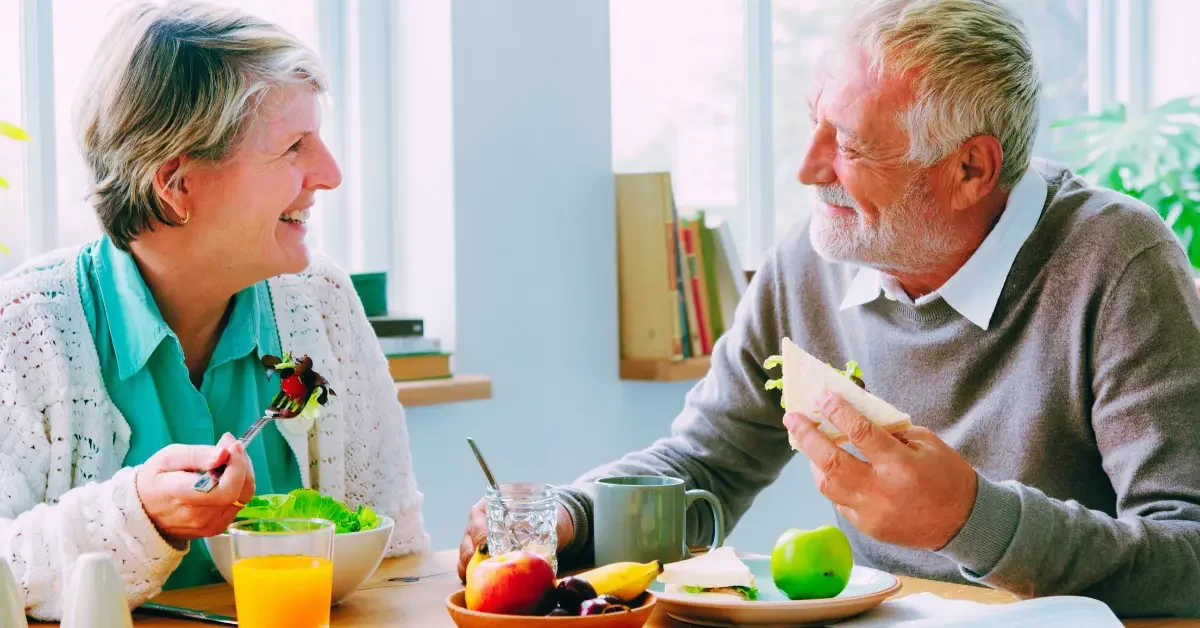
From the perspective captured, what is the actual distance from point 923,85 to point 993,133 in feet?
0.39

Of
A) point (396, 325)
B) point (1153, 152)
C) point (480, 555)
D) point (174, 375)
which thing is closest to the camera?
point (480, 555)

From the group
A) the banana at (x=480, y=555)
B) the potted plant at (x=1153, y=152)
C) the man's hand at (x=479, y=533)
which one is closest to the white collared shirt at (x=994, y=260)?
the man's hand at (x=479, y=533)

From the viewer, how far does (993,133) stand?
170 cm

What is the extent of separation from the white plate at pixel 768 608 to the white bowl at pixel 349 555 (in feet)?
0.98

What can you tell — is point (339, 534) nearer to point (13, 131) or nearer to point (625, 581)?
point (625, 581)

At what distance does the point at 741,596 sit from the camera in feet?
4.26

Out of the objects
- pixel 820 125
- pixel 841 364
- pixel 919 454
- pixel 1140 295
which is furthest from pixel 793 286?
pixel 919 454

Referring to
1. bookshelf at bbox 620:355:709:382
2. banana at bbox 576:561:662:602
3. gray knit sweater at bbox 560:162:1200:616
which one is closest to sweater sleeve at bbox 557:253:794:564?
gray knit sweater at bbox 560:162:1200:616

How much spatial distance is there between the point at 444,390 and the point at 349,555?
1.25 m

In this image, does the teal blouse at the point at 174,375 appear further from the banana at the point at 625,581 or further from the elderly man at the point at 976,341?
the banana at the point at 625,581

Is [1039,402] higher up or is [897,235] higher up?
[897,235]

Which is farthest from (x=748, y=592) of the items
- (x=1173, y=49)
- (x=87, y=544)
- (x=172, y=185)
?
(x=1173, y=49)

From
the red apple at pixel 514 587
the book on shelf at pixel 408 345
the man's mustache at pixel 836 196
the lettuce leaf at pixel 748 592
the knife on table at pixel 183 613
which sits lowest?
the knife on table at pixel 183 613

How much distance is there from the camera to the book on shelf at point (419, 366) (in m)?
2.54
